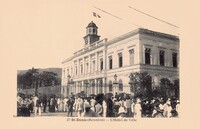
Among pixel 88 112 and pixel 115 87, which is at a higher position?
pixel 115 87

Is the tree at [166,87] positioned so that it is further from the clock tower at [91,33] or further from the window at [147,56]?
the clock tower at [91,33]

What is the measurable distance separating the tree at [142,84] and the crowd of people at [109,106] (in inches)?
5.2

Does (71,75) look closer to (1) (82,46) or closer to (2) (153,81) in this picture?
(1) (82,46)

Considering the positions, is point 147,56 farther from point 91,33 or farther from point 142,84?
point 91,33

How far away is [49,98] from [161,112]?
7.89 ft

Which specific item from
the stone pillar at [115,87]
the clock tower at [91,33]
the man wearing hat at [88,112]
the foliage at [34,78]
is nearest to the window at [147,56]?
the stone pillar at [115,87]

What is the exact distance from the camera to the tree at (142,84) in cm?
858

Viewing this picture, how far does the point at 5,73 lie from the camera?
863 cm

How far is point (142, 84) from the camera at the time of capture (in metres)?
8.74

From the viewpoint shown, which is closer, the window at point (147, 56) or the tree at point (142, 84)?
the tree at point (142, 84)

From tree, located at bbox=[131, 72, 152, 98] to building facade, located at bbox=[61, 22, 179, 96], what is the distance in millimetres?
91

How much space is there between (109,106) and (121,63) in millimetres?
982

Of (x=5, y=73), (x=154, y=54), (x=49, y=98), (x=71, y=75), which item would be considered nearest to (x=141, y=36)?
(x=154, y=54)

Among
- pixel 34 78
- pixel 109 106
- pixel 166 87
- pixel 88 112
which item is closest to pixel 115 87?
pixel 109 106
